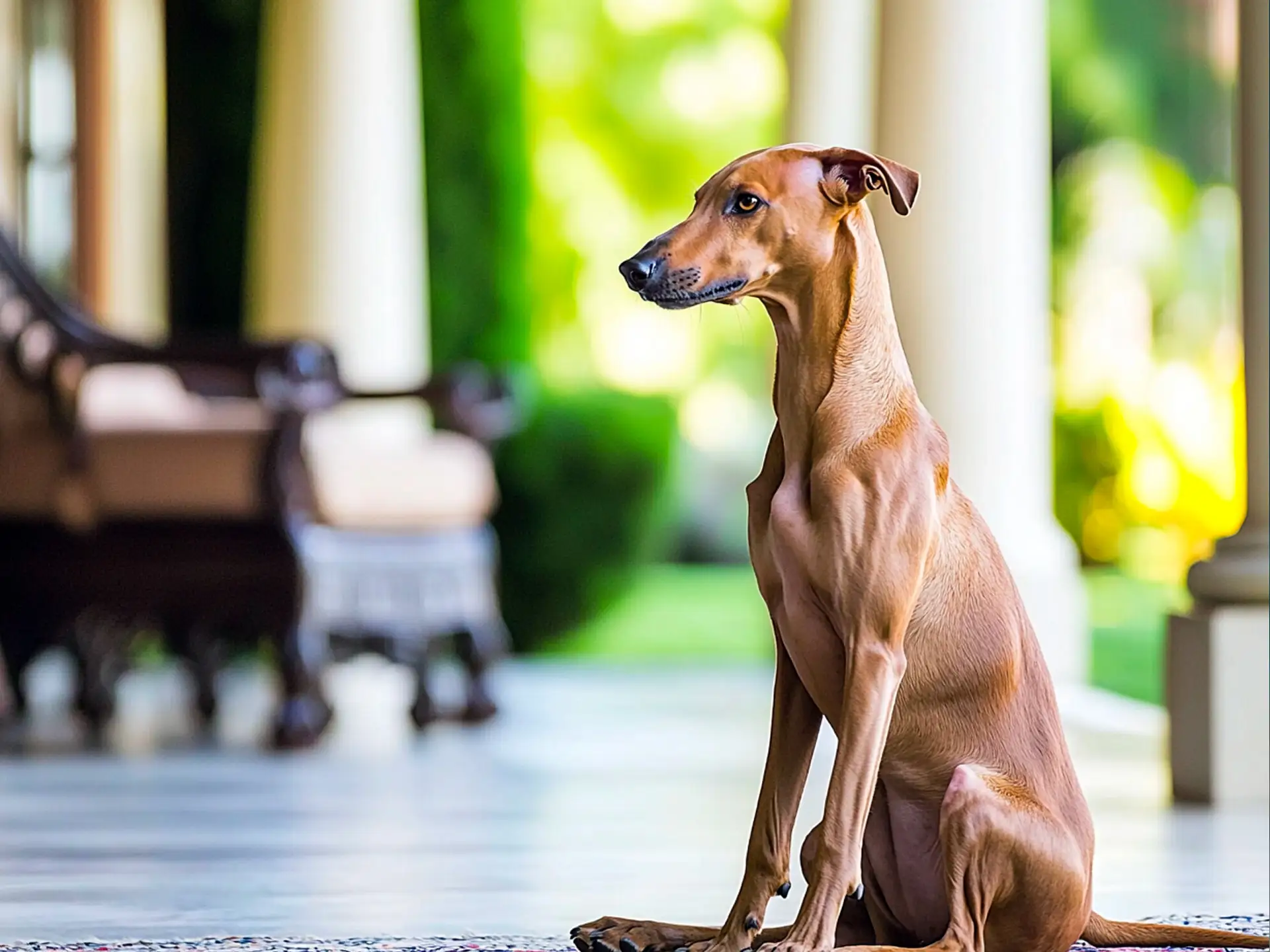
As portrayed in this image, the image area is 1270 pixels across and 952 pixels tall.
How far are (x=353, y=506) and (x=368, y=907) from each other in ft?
6.65

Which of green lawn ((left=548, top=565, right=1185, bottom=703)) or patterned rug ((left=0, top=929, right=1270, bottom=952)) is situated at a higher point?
patterned rug ((left=0, top=929, right=1270, bottom=952))

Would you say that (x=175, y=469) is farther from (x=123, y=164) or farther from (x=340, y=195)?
(x=123, y=164)

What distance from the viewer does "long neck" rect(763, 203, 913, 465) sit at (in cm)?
167

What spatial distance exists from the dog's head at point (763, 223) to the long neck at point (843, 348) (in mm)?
25

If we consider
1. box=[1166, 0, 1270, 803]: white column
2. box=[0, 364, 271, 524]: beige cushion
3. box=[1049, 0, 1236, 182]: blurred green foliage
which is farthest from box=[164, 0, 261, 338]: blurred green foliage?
box=[1049, 0, 1236, 182]: blurred green foliage

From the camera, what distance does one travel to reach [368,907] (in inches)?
87.7

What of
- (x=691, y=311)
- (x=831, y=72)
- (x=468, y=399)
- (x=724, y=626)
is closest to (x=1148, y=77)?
(x=691, y=311)

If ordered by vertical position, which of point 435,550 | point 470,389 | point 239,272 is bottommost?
point 435,550

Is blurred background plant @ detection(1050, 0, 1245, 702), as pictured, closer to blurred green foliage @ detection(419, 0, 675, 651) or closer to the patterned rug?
blurred green foliage @ detection(419, 0, 675, 651)

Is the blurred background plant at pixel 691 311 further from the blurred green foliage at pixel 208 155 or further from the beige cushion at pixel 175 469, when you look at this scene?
the beige cushion at pixel 175 469

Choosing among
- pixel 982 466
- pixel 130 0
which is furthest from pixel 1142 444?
pixel 130 0

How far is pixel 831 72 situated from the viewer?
6000mm

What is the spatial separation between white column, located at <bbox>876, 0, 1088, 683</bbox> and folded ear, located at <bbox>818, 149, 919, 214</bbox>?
2.83 metres

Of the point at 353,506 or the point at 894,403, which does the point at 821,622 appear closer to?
the point at 894,403
